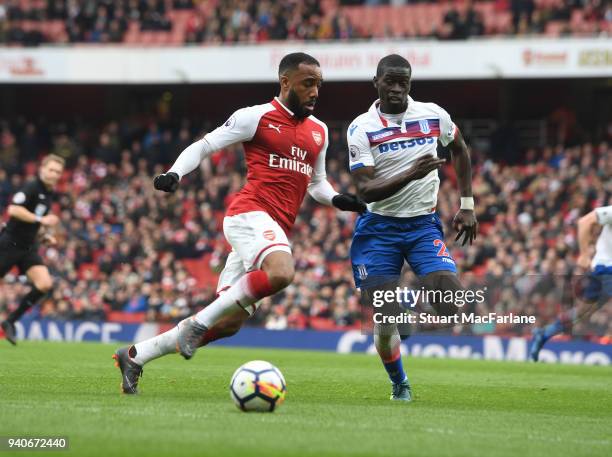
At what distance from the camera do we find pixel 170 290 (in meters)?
25.0

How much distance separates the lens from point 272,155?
30.1ft

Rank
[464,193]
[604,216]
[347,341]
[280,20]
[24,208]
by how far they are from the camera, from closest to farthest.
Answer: [464,193] < [604,216] < [24,208] < [347,341] < [280,20]

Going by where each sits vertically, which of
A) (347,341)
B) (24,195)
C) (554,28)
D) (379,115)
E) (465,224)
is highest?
(554,28)

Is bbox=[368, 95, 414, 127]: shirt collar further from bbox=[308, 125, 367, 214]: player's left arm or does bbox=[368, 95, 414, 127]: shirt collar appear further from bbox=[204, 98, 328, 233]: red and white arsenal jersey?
bbox=[204, 98, 328, 233]: red and white arsenal jersey

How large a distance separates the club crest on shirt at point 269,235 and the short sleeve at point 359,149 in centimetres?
→ 116

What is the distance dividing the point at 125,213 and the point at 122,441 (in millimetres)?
23739

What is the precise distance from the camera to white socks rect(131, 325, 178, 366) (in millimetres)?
8570

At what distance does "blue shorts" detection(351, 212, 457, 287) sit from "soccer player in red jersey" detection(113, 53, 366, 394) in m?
0.56

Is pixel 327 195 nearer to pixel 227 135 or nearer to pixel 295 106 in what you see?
pixel 295 106

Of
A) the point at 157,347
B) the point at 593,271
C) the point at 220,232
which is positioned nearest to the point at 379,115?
the point at 157,347

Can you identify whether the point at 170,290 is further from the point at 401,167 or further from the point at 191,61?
the point at 401,167

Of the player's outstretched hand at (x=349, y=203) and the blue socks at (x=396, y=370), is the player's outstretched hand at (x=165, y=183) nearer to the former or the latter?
the player's outstretched hand at (x=349, y=203)

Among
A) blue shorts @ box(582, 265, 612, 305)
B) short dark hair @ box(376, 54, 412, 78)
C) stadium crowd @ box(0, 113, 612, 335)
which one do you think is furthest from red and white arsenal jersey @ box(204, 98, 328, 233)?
stadium crowd @ box(0, 113, 612, 335)

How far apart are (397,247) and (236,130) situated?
1.71 meters
